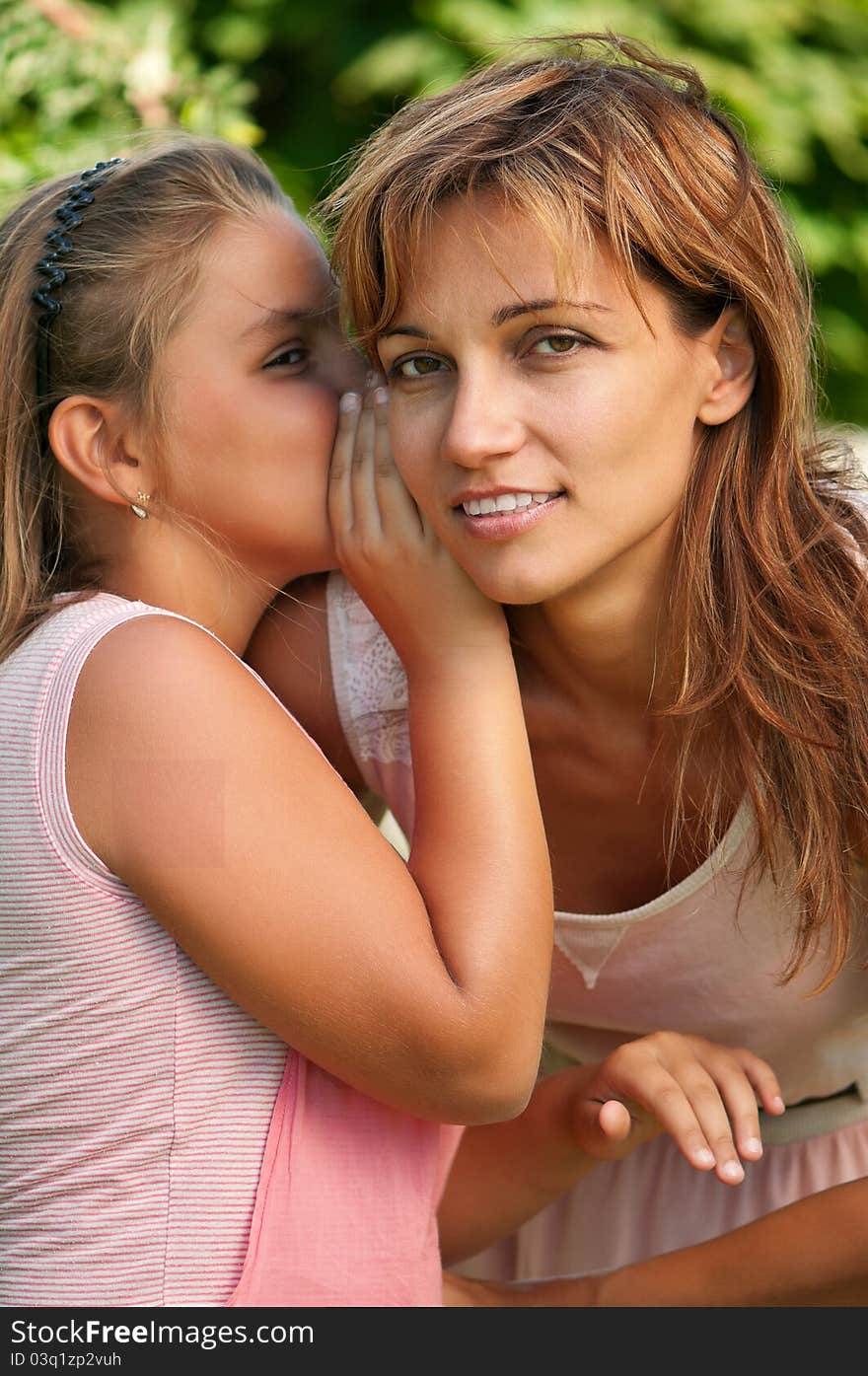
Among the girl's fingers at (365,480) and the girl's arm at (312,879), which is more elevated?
the girl's fingers at (365,480)

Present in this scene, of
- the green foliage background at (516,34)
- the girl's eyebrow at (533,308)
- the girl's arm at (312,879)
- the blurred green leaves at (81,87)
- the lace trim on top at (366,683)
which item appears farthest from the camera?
the green foliage background at (516,34)

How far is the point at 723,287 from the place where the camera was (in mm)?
2340

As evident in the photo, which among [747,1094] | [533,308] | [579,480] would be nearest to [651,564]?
[579,480]

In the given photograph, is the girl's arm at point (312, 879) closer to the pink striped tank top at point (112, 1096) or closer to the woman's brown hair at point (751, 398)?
the pink striped tank top at point (112, 1096)

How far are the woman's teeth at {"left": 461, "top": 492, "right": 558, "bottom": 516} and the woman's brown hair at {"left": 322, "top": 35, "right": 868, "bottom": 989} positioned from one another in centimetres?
31

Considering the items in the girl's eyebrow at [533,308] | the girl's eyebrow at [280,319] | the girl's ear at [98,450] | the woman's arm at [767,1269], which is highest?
the girl's eyebrow at [533,308]

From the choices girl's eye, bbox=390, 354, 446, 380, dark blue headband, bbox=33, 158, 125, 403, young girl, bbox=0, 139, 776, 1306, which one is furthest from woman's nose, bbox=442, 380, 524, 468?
dark blue headband, bbox=33, 158, 125, 403

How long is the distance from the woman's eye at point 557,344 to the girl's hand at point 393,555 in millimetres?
318

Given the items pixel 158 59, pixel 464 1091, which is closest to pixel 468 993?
pixel 464 1091

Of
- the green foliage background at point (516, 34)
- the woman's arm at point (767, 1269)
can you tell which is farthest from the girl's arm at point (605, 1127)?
the green foliage background at point (516, 34)

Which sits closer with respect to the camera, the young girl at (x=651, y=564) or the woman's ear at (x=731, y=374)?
the young girl at (x=651, y=564)

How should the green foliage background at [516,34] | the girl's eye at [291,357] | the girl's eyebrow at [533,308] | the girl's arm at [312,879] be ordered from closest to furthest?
the girl's arm at [312,879], the girl's eyebrow at [533,308], the girl's eye at [291,357], the green foliage background at [516,34]

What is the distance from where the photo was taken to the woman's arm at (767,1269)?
2.35 meters
